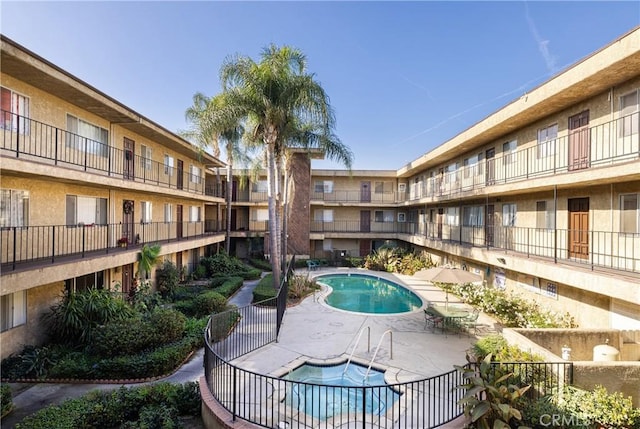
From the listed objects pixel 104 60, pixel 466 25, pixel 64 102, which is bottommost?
pixel 64 102

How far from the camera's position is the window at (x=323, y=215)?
105ft

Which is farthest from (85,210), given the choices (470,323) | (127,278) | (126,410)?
(470,323)

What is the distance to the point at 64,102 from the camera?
11.6m

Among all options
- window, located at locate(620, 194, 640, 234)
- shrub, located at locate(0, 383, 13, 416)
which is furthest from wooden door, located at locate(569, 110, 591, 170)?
shrub, located at locate(0, 383, 13, 416)

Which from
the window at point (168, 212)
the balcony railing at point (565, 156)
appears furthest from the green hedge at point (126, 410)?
the window at point (168, 212)

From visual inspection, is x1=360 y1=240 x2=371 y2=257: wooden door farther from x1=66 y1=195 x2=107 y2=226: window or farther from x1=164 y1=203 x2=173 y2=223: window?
x1=66 y1=195 x2=107 y2=226: window

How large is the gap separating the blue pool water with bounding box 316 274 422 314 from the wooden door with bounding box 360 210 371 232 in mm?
7637

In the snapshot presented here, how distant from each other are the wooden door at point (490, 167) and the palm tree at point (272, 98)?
904 cm

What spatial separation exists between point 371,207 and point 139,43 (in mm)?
23143

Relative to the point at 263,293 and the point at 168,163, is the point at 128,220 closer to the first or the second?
the point at 168,163

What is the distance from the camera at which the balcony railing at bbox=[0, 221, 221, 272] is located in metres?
9.23

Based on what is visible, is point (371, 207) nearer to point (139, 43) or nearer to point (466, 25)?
point (466, 25)

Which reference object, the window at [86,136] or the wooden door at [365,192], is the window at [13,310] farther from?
the wooden door at [365,192]

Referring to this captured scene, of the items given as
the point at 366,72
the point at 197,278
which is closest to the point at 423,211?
the point at 366,72
